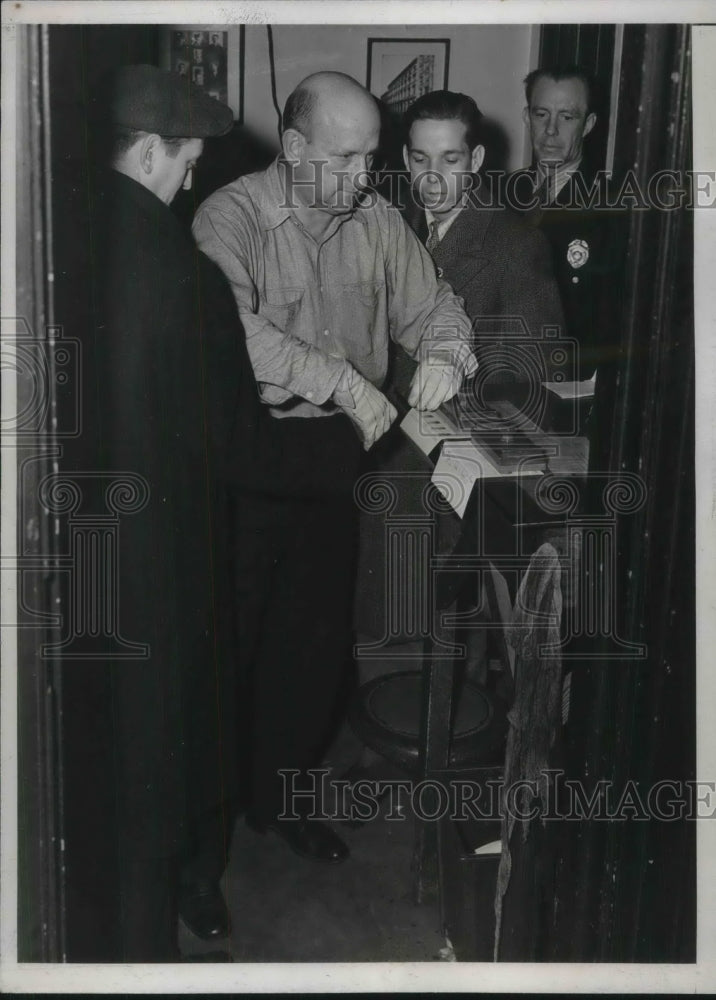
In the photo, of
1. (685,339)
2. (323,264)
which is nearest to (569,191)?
(685,339)

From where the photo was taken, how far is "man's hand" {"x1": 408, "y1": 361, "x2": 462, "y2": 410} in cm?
165

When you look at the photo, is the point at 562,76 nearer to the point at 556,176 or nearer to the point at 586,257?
the point at 556,176

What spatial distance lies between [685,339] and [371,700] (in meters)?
0.76

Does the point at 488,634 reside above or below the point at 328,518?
below

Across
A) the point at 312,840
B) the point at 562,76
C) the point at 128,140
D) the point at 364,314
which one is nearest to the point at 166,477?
the point at 364,314

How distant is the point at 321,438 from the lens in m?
1.63

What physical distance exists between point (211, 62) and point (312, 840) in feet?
4.02

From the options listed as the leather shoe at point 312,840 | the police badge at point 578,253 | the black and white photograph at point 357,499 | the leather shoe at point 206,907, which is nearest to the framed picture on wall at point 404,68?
the black and white photograph at point 357,499

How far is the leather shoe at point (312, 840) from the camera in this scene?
166cm

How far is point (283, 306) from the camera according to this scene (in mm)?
1609

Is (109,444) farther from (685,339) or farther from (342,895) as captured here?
(685,339)

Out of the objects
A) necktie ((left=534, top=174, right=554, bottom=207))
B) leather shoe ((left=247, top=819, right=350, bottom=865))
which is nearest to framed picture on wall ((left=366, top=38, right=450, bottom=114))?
necktie ((left=534, top=174, right=554, bottom=207))

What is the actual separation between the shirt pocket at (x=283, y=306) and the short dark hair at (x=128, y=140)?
0.84 feet

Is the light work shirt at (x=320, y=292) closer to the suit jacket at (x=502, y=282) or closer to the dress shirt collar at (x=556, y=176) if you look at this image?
the suit jacket at (x=502, y=282)
